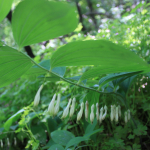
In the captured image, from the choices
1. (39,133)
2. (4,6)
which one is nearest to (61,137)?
(39,133)

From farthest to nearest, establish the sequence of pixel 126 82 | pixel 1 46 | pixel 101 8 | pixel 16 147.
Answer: pixel 101 8 < pixel 16 147 < pixel 126 82 < pixel 1 46

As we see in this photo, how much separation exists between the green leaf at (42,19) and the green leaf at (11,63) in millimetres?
74

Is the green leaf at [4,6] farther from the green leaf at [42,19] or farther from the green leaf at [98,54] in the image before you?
the green leaf at [98,54]

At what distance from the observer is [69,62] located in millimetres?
596

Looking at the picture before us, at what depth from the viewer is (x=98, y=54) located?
0.48 meters

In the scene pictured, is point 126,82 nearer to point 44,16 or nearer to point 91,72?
point 91,72

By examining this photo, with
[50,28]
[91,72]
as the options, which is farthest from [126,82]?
[50,28]

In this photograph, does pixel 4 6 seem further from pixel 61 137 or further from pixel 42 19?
pixel 61 137

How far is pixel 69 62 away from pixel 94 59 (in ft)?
0.41

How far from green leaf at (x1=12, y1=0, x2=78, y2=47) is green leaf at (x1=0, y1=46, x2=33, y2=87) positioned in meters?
0.07

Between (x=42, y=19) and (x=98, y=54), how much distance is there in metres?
0.24

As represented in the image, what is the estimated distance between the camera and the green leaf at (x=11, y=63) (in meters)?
0.59

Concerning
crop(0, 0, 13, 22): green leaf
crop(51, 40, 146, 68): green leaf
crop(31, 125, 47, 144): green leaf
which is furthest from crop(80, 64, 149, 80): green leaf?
crop(31, 125, 47, 144): green leaf

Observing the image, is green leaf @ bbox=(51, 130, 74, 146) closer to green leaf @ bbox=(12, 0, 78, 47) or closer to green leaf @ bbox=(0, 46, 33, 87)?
green leaf @ bbox=(0, 46, 33, 87)
